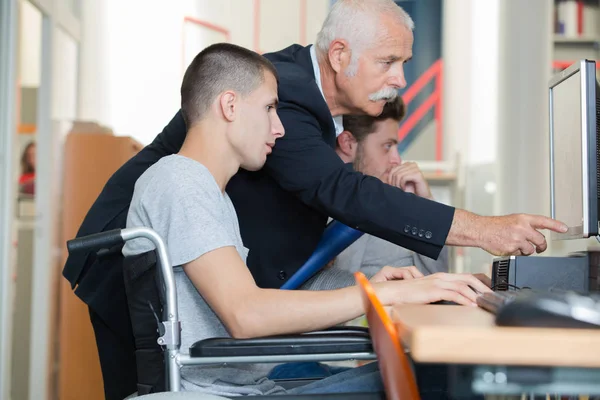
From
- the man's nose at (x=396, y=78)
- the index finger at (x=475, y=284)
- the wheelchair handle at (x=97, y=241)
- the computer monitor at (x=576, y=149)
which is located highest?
the man's nose at (x=396, y=78)

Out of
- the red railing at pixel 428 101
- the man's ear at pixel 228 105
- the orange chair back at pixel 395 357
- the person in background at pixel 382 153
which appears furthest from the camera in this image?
the red railing at pixel 428 101

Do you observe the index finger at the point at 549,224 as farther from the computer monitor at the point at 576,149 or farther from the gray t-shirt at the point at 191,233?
the gray t-shirt at the point at 191,233

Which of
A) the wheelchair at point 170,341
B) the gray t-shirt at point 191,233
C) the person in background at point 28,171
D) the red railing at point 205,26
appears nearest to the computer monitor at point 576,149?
the wheelchair at point 170,341

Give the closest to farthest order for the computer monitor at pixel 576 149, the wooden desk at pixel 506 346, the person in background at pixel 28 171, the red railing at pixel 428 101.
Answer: the wooden desk at pixel 506 346 → the computer monitor at pixel 576 149 → the person in background at pixel 28 171 → the red railing at pixel 428 101

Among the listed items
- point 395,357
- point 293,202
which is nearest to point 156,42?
point 293,202

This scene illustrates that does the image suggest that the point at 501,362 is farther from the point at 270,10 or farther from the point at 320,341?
the point at 270,10

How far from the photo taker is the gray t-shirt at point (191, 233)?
3.95 feet

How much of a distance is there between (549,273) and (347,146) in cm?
115

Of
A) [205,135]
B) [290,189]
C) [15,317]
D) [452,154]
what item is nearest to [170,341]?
[205,135]

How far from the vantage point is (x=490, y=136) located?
167 inches

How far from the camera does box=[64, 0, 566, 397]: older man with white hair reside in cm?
138

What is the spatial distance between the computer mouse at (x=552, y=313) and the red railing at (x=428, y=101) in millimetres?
3827

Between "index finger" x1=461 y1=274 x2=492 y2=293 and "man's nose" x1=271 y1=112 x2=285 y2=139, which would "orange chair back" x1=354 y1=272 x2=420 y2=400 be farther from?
"man's nose" x1=271 y1=112 x2=285 y2=139

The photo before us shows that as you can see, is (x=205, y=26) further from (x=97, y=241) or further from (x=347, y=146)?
(x=97, y=241)
